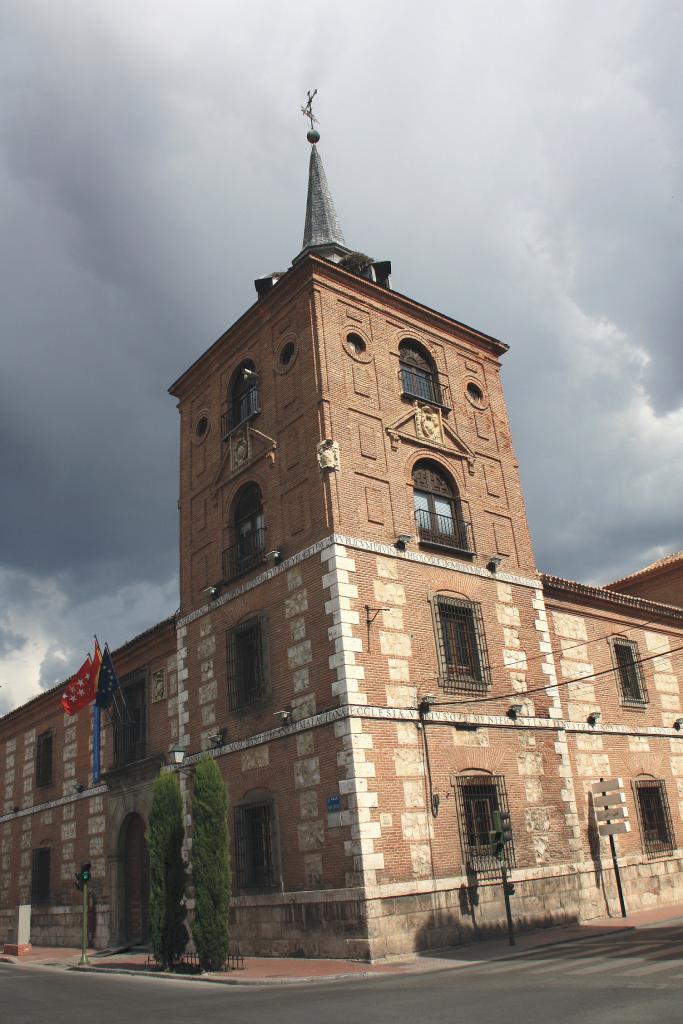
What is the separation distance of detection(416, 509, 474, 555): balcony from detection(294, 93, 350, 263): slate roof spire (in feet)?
29.8

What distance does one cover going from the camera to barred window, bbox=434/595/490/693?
17984mm

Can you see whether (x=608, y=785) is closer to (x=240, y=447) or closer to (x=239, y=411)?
(x=240, y=447)

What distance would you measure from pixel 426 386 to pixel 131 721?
1267 cm

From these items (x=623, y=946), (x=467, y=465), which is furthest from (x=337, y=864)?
(x=467, y=465)

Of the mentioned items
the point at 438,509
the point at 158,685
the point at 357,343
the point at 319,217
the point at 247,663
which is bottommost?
the point at 247,663

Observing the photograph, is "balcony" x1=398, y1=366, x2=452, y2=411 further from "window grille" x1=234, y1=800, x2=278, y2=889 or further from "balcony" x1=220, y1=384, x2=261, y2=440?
"window grille" x1=234, y1=800, x2=278, y2=889

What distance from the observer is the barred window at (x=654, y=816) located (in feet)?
69.9

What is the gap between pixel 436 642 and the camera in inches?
707

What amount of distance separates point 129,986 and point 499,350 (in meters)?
18.5

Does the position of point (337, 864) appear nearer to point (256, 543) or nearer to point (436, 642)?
point (436, 642)

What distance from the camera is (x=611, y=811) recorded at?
1927 cm

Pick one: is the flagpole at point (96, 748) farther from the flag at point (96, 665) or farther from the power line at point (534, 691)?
the power line at point (534, 691)

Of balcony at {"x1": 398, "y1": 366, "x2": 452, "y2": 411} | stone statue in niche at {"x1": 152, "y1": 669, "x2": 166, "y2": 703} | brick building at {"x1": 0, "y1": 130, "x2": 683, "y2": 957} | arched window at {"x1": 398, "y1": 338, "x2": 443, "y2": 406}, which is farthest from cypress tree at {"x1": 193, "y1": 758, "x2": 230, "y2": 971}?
arched window at {"x1": 398, "y1": 338, "x2": 443, "y2": 406}

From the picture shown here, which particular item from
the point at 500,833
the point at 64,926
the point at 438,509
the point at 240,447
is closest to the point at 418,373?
the point at 438,509
